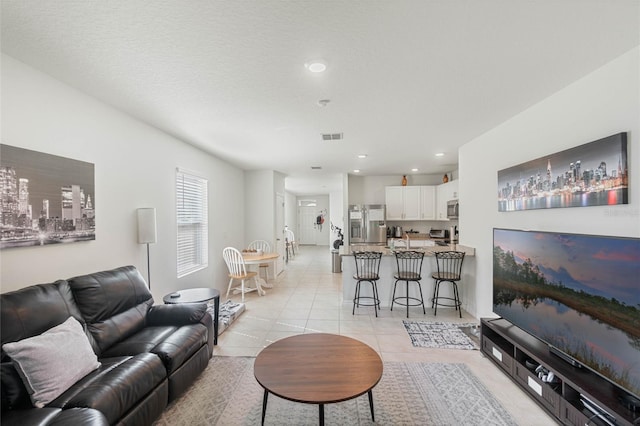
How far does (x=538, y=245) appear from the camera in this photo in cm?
228

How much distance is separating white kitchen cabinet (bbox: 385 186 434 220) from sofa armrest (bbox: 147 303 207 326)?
5.34 m

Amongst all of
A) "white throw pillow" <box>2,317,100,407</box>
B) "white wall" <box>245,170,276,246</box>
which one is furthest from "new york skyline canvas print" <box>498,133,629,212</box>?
"white wall" <box>245,170,276,246</box>

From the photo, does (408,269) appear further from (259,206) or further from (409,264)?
(259,206)

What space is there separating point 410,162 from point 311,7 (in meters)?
4.65

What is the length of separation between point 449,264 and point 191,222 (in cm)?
416

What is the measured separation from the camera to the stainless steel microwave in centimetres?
565

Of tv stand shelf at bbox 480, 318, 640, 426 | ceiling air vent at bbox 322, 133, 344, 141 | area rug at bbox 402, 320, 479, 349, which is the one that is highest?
ceiling air vent at bbox 322, 133, 344, 141

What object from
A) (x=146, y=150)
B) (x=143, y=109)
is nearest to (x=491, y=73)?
(x=143, y=109)

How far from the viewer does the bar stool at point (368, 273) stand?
166 inches

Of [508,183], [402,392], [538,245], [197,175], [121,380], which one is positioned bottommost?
[402,392]

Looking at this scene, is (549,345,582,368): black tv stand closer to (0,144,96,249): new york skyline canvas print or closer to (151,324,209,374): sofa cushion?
(151,324,209,374): sofa cushion

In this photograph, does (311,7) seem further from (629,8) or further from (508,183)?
(508,183)

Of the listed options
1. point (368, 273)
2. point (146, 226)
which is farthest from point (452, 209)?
point (146, 226)

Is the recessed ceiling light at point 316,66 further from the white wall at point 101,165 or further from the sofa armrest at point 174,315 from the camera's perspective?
the sofa armrest at point 174,315
